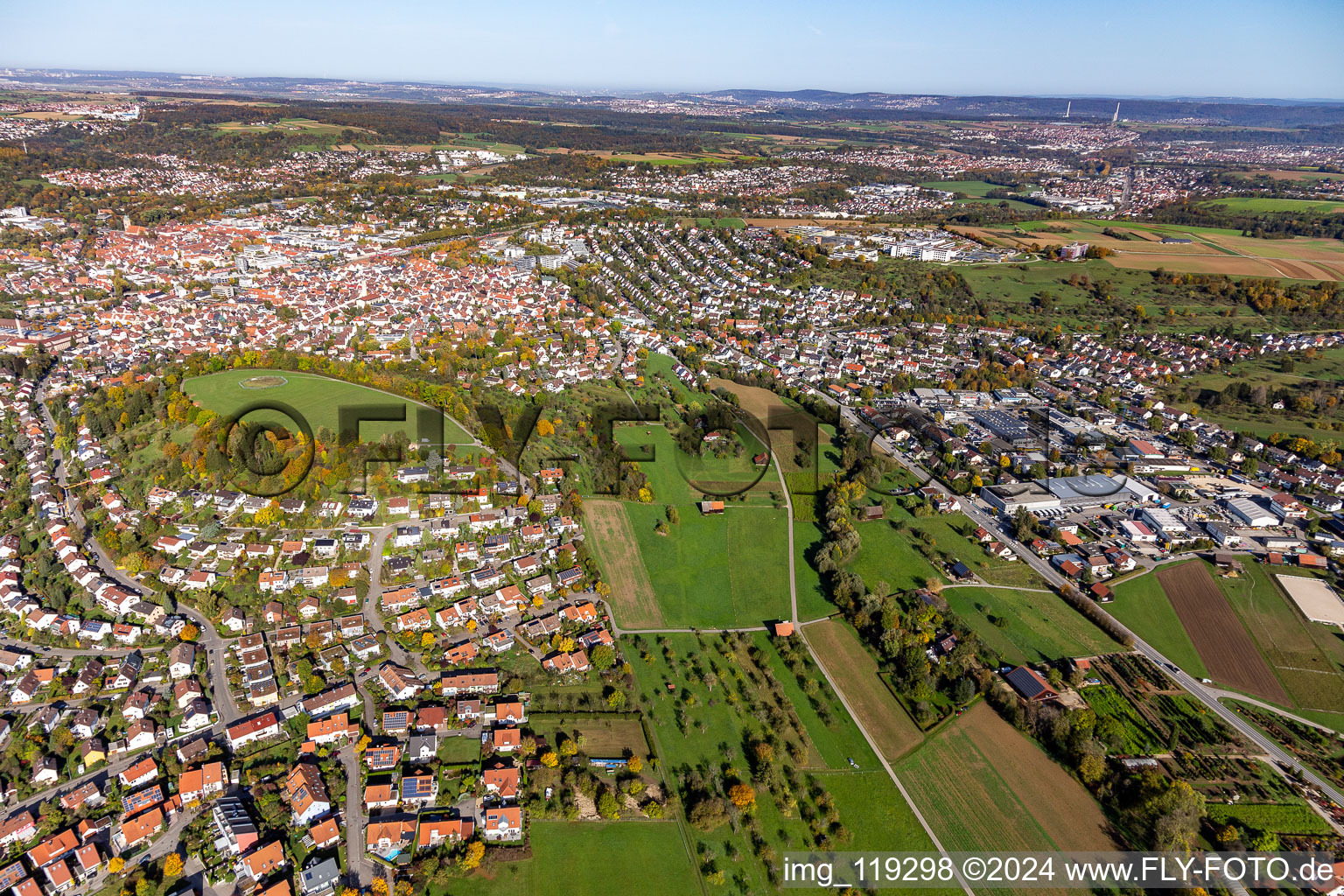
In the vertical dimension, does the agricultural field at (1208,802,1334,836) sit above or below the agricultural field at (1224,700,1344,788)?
below

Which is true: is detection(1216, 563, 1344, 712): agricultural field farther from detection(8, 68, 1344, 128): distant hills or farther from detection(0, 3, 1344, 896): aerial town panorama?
detection(8, 68, 1344, 128): distant hills

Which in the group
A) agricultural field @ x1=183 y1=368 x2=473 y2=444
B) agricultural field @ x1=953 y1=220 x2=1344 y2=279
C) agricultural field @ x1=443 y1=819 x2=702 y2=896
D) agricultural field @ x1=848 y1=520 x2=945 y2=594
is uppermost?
agricultural field @ x1=953 y1=220 x2=1344 y2=279

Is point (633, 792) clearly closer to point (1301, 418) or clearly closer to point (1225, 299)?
point (1301, 418)

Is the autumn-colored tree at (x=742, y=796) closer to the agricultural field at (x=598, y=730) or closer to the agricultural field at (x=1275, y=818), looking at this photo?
the agricultural field at (x=598, y=730)

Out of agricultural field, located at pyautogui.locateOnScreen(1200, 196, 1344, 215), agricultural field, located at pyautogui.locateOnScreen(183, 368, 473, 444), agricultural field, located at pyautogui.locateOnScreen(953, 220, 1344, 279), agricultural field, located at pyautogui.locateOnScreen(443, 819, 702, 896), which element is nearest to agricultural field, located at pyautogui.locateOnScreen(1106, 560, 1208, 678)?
agricultural field, located at pyautogui.locateOnScreen(443, 819, 702, 896)

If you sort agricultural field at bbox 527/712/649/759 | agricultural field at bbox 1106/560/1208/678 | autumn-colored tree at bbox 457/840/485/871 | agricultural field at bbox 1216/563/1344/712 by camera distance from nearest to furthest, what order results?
autumn-colored tree at bbox 457/840/485/871 → agricultural field at bbox 527/712/649/759 → agricultural field at bbox 1216/563/1344/712 → agricultural field at bbox 1106/560/1208/678
